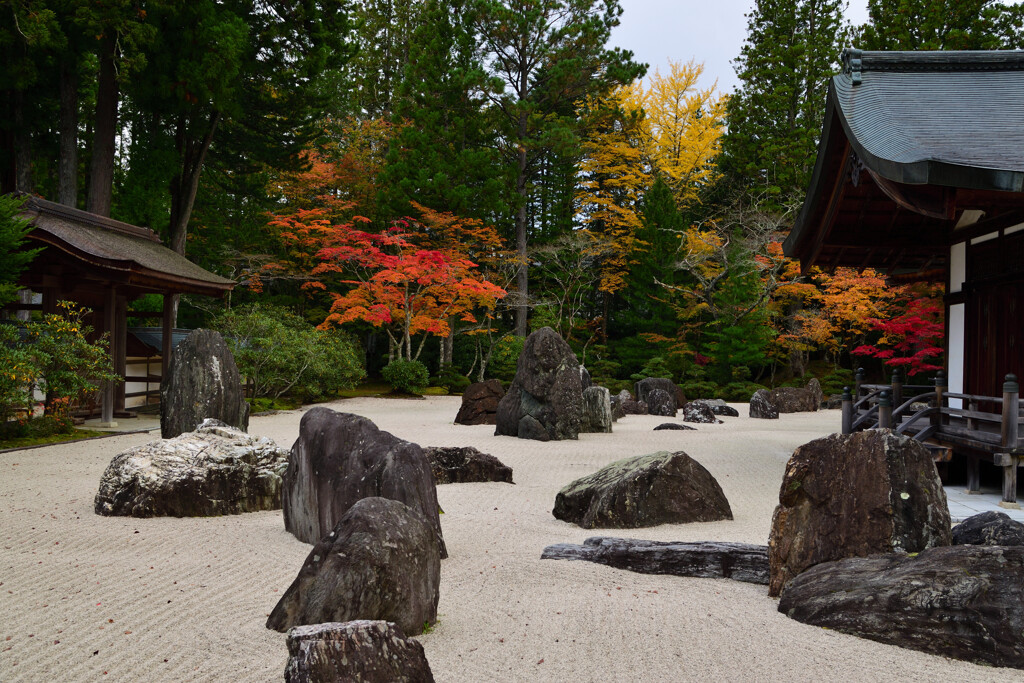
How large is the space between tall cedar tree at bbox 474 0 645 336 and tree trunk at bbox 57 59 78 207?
1277 cm

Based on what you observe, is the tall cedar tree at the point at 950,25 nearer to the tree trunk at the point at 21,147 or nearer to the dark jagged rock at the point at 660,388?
the dark jagged rock at the point at 660,388

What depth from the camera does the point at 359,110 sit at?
1123 inches

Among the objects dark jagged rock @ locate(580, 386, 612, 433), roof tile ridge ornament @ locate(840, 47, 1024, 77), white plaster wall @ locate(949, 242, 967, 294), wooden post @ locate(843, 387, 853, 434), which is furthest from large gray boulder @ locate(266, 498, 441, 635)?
dark jagged rock @ locate(580, 386, 612, 433)

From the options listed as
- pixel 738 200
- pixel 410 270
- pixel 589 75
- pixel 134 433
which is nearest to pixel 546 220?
pixel 589 75

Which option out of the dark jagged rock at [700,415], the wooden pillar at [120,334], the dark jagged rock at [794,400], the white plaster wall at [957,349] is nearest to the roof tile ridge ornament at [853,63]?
the white plaster wall at [957,349]

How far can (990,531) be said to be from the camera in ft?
13.2

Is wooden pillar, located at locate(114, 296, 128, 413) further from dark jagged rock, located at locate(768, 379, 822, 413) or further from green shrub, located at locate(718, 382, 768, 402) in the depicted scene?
green shrub, located at locate(718, 382, 768, 402)

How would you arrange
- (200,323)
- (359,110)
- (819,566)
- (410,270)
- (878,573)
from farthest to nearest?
(359,110), (200,323), (410,270), (819,566), (878,573)

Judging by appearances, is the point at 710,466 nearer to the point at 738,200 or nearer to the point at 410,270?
the point at 410,270

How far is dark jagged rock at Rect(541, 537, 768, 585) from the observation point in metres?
4.29

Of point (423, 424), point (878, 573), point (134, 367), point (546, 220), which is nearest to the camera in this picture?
point (878, 573)

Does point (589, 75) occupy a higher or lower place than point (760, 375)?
higher

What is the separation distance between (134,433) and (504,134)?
1757cm

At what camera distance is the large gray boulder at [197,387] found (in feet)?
30.8
